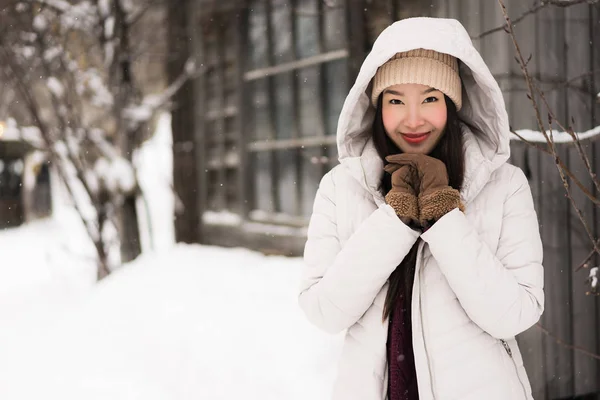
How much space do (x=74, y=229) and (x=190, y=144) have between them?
9.16 metres

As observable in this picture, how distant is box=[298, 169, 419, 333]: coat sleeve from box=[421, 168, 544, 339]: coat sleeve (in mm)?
94

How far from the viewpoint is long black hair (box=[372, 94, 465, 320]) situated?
1556 millimetres

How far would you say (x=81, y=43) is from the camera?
240 inches

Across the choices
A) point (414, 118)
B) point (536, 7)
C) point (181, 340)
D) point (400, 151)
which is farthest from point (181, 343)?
point (536, 7)

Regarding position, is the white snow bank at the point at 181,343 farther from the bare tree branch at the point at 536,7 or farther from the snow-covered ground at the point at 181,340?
the bare tree branch at the point at 536,7

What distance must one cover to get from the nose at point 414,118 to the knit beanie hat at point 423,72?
0.25 ft

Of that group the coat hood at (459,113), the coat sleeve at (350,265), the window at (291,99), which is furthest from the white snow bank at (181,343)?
the coat hood at (459,113)

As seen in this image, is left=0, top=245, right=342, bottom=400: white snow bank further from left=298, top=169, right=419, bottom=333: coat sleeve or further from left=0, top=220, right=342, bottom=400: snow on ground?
left=298, top=169, right=419, bottom=333: coat sleeve

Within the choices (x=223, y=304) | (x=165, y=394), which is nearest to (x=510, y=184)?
(x=165, y=394)

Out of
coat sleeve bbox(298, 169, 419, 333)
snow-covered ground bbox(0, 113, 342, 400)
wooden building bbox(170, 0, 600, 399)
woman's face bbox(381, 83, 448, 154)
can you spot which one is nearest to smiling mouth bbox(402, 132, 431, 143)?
woman's face bbox(381, 83, 448, 154)

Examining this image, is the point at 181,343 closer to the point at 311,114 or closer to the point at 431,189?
the point at 311,114

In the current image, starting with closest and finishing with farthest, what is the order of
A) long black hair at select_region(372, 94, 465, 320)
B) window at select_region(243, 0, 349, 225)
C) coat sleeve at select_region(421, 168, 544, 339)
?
coat sleeve at select_region(421, 168, 544, 339) → long black hair at select_region(372, 94, 465, 320) → window at select_region(243, 0, 349, 225)

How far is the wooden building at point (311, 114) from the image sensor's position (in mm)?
2742

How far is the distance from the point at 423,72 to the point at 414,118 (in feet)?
0.44
